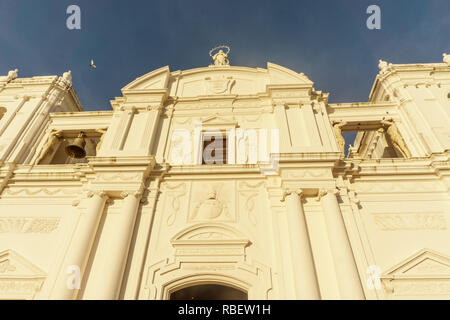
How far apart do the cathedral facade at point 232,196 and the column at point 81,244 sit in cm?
4

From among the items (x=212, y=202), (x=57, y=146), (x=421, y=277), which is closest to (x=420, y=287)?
(x=421, y=277)

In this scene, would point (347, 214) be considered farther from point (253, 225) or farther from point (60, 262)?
point (60, 262)

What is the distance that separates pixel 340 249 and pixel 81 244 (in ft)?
21.2

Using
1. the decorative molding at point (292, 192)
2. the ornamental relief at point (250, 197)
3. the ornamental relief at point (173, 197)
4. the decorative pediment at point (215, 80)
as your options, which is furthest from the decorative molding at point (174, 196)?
the decorative pediment at point (215, 80)

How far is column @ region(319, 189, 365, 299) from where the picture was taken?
6078mm

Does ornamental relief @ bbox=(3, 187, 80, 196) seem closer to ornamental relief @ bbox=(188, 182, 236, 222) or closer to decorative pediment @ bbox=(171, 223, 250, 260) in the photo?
ornamental relief @ bbox=(188, 182, 236, 222)

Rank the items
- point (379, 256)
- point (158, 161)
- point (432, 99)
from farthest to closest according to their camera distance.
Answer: point (432, 99), point (158, 161), point (379, 256)

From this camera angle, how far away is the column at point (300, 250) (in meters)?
6.07

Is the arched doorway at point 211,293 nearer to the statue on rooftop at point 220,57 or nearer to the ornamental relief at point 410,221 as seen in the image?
the ornamental relief at point 410,221

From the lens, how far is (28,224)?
8.36 meters

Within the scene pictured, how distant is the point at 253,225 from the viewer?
7.78 metres

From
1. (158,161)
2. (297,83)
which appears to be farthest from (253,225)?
(297,83)

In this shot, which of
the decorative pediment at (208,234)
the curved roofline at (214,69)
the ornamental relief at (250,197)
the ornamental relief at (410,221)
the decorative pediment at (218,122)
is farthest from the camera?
the curved roofline at (214,69)
